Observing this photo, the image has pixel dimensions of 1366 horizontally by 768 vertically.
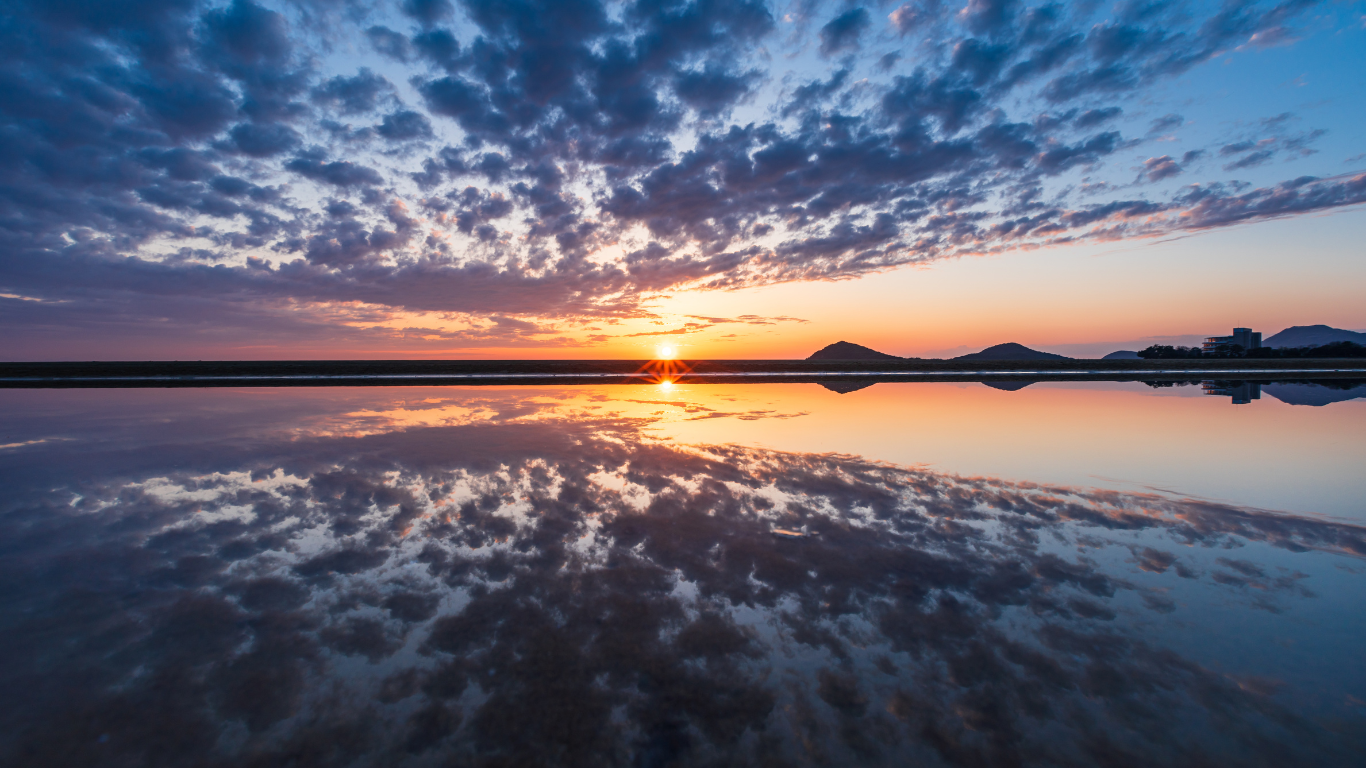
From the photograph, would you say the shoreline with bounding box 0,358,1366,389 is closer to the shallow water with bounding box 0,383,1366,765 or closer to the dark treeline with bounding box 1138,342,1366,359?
the shallow water with bounding box 0,383,1366,765

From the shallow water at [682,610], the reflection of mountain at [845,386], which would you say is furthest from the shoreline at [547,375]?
the shallow water at [682,610]

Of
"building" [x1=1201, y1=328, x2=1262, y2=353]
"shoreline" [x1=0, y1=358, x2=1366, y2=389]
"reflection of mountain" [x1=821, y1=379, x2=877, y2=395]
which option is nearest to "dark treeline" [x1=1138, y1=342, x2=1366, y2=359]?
"building" [x1=1201, y1=328, x2=1262, y2=353]

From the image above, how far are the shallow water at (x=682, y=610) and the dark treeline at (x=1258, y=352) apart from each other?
165493 mm

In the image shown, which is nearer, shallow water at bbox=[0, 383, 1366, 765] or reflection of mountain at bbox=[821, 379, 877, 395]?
shallow water at bbox=[0, 383, 1366, 765]

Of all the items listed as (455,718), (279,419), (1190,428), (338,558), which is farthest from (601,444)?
(1190,428)

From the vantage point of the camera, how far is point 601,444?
12969 millimetres

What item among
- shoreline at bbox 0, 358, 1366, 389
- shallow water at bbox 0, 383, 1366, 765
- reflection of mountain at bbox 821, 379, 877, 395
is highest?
shoreline at bbox 0, 358, 1366, 389

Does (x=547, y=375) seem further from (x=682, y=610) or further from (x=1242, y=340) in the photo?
(x=1242, y=340)

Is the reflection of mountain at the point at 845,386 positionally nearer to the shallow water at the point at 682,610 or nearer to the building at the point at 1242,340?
the shallow water at the point at 682,610

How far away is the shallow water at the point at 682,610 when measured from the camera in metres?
3.29

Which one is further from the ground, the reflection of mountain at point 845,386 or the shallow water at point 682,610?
the reflection of mountain at point 845,386

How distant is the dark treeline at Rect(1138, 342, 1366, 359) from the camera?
117 metres

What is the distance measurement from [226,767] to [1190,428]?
70.9ft

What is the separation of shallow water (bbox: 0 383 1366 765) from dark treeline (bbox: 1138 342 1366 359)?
16549cm
